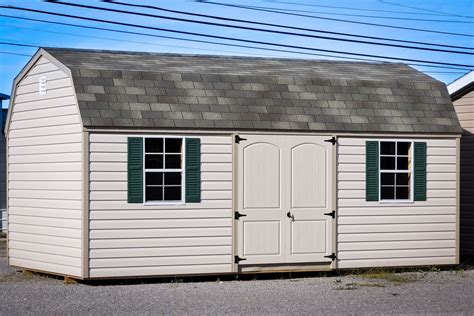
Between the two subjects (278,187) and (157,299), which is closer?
(157,299)

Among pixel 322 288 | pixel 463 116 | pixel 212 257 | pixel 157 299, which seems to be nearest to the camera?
pixel 157 299

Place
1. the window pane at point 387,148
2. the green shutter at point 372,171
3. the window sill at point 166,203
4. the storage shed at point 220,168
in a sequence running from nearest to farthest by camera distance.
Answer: the storage shed at point 220,168 → the window sill at point 166,203 → the green shutter at point 372,171 → the window pane at point 387,148

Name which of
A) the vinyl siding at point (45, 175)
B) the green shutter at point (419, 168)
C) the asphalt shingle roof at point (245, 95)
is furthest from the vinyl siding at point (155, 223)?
the green shutter at point (419, 168)

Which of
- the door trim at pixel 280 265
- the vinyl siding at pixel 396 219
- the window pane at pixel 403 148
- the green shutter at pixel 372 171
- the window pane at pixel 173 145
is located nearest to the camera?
the window pane at pixel 173 145

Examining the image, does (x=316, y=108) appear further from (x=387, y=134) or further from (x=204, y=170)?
(x=204, y=170)

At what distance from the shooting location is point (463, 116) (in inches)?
730

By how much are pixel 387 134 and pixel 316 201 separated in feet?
5.61

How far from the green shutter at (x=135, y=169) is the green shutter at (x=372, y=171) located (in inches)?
152

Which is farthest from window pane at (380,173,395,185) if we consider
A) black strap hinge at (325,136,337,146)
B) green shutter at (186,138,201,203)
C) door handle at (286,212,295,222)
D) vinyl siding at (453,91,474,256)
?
green shutter at (186,138,201,203)

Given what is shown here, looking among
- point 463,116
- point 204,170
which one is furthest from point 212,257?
point 463,116

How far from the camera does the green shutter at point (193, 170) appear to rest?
14.6 m

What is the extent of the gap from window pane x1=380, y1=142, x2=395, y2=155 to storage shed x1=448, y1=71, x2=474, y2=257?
3018 millimetres

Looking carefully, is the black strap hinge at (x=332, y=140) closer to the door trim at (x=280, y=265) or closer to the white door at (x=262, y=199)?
the door trim at (x=280, y=265)

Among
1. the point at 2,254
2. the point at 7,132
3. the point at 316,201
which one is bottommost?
the point at 2,254
